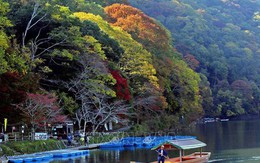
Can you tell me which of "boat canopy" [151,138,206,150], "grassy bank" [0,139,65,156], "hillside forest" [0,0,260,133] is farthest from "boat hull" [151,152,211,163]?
"hillside forest" [0,0,260,133]

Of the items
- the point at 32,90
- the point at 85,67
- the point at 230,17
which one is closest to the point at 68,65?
the point at 85,67

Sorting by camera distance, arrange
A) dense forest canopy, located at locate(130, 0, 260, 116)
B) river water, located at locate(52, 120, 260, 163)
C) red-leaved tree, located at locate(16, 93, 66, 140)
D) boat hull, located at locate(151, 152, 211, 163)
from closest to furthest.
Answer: boat hull, located at locate(151, 152, 211, 163), river water, located at locate(52, 120, 260, 163), red-leaved tree, located at locate(16, 93, 66, 140), dense forest canopy, located at locate(130, 0, 260, 116)

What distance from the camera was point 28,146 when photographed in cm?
3672

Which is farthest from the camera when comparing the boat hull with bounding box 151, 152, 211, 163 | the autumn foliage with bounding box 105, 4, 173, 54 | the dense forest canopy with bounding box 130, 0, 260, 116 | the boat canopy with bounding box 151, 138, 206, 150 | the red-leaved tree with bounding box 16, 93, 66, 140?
the dense forest canopy with bounding box 130, 0, 260, 116

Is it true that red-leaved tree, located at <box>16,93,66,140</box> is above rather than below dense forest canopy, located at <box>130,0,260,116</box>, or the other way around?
below

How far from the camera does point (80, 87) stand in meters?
46.7

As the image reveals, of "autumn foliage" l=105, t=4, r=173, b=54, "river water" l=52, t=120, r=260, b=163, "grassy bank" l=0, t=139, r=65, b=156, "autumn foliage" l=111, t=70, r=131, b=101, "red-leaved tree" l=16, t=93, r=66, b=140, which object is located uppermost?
"autumn foliage" l=105, t=4, r=173, b=54

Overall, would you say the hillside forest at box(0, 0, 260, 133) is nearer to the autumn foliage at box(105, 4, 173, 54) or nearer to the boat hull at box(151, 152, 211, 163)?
the autumn foliage at box(105, 4, 173, 54)

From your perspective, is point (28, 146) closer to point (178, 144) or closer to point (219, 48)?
point (178, 144)

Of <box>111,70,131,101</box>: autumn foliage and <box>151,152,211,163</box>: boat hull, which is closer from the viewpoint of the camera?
<box>151,152,211,163</box>: boat hull

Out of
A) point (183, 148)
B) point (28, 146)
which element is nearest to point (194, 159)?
point (183, 148)

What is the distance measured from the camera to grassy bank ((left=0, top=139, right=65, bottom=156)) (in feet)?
113

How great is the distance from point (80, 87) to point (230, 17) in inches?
4329

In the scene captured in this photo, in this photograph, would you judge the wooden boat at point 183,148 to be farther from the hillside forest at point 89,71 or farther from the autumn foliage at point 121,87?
the autumn foliage at point 121,87
